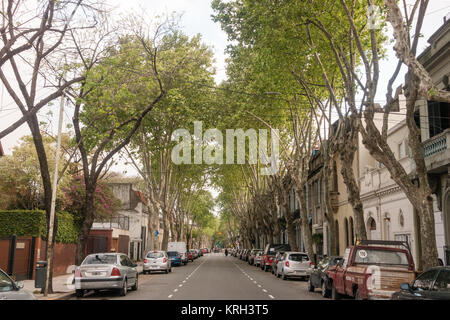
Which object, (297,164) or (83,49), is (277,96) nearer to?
(297,164)

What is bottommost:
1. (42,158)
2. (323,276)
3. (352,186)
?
(323,276)

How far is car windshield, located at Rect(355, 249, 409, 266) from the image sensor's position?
13.5 meters

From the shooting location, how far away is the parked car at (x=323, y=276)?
16642 millimetres

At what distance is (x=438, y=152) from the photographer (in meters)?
18.1

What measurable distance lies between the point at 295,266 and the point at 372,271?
45.7ft

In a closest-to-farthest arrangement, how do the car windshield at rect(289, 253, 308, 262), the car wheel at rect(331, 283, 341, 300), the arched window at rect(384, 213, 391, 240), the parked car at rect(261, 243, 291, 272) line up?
the car wheel at rect(331, 283, 341, 300)
the arched window at rect(384, 213, 391, 240)
the car windshield at rect(289, 253, 308, 262)
the parked car at rect(261, 243, 291, 272)

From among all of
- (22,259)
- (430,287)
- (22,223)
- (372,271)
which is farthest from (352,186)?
(22,223)

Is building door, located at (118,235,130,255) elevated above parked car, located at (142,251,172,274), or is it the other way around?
building door, located at (118,235,130,255)

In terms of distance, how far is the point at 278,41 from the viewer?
1870 centimetres

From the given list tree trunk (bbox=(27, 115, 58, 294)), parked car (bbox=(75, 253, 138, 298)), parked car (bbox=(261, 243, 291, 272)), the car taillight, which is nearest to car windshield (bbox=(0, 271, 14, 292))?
parked car (bbox=(75, 253, 138, 298))

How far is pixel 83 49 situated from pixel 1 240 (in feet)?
32.6

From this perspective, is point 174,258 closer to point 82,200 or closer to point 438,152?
point 82,200

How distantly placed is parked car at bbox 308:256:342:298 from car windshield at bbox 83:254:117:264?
7809mm

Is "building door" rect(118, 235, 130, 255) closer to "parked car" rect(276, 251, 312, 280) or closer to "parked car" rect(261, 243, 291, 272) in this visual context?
"parked car" rect(261, 243, 291, 272)
